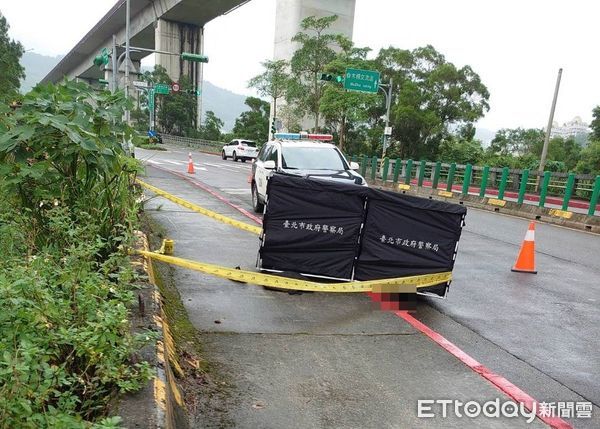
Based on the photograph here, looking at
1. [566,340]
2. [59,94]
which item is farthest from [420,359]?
[59,94]

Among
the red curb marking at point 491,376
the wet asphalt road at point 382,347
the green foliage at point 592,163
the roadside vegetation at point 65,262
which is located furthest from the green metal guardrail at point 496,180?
the roadside vegetation at point 65,262

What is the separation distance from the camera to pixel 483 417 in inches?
129

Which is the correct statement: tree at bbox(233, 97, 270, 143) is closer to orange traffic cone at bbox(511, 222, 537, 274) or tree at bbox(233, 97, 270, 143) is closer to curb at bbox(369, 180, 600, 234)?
curb at bbox(369, 180, 600, 234)

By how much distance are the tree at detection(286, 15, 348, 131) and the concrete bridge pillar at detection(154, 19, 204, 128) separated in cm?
2725

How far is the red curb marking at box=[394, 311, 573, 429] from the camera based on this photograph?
3.28m

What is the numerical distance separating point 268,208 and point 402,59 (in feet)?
100

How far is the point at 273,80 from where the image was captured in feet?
131

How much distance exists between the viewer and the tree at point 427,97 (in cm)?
3156

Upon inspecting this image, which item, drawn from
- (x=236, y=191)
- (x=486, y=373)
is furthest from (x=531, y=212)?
(x=486, y=373)

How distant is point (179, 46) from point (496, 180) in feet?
155

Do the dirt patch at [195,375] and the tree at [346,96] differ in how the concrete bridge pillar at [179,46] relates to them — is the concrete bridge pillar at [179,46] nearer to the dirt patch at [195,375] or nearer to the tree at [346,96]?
the tree at [346,96]

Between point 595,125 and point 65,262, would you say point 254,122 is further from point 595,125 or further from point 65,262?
point 65,262

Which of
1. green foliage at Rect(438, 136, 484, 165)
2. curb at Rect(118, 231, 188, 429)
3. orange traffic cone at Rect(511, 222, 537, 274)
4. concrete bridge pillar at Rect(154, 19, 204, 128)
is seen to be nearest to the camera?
curb at Rect(118, 231, 188, 429)

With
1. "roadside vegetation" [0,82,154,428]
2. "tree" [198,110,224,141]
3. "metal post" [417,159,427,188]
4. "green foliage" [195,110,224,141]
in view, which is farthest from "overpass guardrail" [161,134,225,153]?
"roadside vegetation" [0,82,154,428]
